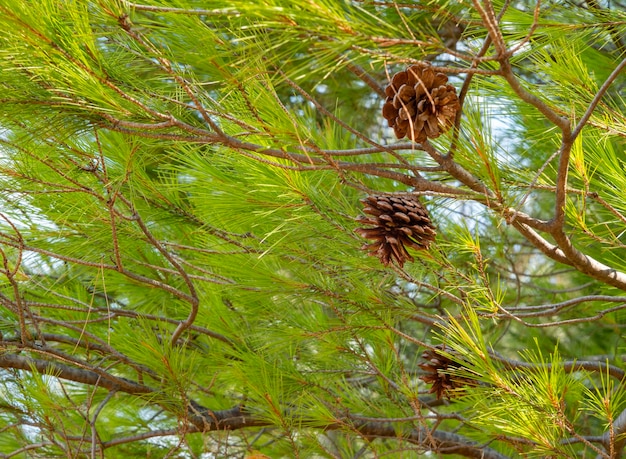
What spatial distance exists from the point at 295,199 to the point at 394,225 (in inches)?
→ 6.3

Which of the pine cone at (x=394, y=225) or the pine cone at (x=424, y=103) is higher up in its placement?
the pine cone at (x=424, y=103)

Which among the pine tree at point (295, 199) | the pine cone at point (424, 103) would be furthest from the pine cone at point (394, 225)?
the pine cone at point (424, 103)

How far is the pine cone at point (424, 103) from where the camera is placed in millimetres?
847

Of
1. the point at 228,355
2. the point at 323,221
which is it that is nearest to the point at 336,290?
the point at 323,221

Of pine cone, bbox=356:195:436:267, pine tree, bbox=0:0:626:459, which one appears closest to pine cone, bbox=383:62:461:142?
pine tree, bbox=0:0:626:459

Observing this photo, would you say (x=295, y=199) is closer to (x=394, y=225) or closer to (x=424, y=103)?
(x=394, y=225)

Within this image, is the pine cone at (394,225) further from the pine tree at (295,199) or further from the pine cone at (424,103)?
the pine cone at (424,103)

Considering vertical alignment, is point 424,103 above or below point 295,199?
above

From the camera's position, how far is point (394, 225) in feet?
3.39

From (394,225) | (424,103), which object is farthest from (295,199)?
(424,103)

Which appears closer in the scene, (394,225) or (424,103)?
(424,103)

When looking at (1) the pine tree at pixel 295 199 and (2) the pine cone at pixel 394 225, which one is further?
(2) the pine cone at pixel 394 225

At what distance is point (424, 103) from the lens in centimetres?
85

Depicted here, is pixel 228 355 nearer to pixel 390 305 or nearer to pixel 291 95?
pixel 390 305
